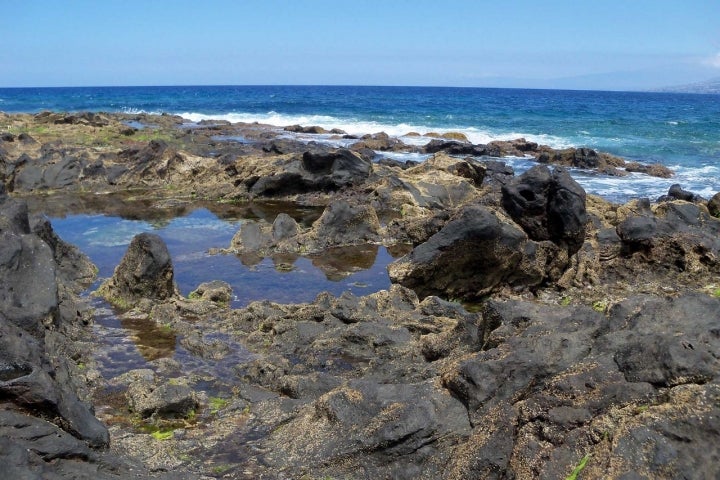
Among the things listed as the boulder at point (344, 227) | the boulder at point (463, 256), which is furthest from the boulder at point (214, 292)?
the boulder at point (344, 227)

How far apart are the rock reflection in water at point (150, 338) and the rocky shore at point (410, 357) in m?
0.13

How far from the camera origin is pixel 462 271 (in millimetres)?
12469

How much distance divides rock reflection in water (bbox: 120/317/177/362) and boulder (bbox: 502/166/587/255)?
7.13 metres

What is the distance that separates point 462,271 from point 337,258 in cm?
410

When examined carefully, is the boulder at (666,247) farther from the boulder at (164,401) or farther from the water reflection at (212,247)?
the boulder at (164,401)

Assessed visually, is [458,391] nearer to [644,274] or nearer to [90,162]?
[644,274]

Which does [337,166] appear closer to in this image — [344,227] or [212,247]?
[344,227]

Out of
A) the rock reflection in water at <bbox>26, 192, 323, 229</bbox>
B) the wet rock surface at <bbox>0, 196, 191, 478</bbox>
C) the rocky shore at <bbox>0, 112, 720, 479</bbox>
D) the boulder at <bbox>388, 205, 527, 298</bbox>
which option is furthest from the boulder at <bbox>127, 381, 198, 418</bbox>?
the rock reflection in water at <bbox>26, 192, 323, 229</bbox>

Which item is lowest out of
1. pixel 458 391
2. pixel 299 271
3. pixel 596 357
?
pixel 299 271

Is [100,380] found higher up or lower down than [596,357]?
lower down

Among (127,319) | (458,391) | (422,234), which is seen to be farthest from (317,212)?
(458,391)

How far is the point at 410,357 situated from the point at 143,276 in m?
5.59

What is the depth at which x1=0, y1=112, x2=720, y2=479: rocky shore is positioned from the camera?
454 cm

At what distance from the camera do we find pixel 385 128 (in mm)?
60031
